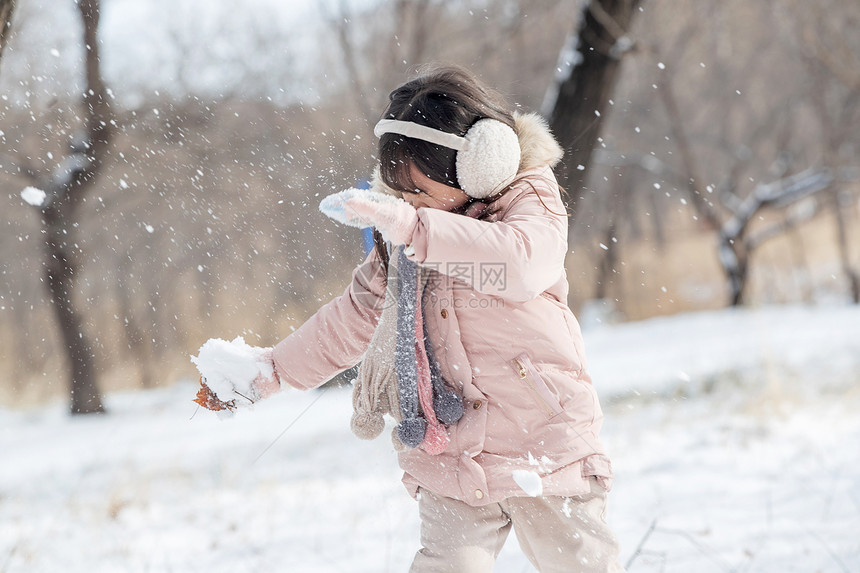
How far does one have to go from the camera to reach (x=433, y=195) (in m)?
1.65

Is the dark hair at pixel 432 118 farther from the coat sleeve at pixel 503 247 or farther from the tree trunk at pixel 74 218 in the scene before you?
the tree trunk at pixel 74 218

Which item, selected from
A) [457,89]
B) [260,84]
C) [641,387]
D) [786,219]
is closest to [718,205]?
[786,219]

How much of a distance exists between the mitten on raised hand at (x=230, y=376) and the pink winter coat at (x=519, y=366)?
17.4 inches

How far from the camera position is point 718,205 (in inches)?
471

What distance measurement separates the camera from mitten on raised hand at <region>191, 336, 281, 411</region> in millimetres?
1742

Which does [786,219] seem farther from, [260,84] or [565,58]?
[260,84]

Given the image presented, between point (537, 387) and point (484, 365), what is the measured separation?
137 millimetres

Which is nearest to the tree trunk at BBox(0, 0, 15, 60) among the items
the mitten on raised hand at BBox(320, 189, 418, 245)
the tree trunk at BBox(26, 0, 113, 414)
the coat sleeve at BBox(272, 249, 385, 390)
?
the coat sleeve at BBox(272, 249, 385, 390)

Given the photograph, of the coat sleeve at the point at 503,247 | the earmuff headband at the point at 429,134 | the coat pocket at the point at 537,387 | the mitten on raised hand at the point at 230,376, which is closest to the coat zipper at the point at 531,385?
the coat pocket at the point at 537,387

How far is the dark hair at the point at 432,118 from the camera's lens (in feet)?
5.29

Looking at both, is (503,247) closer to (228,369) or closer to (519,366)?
(519,366)

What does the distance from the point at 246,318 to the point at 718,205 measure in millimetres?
10868

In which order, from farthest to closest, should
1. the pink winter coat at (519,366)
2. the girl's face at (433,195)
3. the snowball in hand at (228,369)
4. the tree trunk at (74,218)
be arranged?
the tree trunk at (74,218)
the snowball in hand at (228,369)
the girl's face at (433,195)
the pink winter coat at (519,366)

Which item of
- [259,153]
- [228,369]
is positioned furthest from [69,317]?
[228,369]
